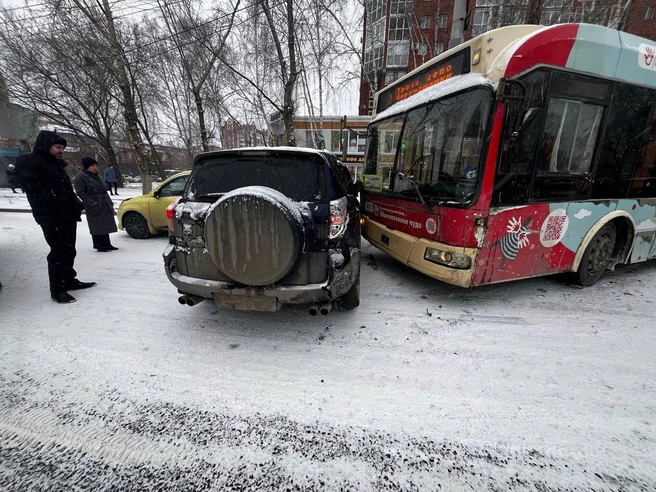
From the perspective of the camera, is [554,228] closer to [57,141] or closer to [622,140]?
[622,140]

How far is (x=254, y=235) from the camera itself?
2.35 metres

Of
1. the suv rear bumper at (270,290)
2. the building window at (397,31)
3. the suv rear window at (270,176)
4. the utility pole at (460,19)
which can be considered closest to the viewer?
the suv rear bumper at (270,290)

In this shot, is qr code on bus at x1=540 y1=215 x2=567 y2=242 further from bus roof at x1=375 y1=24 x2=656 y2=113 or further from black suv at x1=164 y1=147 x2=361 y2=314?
black suv at x1=164 y1=147 x2=361 y2=314

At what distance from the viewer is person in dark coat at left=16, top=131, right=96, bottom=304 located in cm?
337

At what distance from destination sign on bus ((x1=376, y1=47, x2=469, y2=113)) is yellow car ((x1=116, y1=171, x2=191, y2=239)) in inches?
194

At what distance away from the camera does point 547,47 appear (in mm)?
2928

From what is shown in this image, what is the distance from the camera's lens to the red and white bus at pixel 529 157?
2963 millimetres

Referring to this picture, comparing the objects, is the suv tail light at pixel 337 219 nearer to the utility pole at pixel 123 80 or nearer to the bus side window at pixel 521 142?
the bus side window at pixel 521 142

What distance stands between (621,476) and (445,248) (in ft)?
7.22

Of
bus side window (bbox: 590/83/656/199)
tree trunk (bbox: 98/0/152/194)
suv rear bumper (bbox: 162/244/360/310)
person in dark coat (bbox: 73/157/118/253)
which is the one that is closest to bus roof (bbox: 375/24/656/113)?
bus side window (bbox: 590/83/656/199)

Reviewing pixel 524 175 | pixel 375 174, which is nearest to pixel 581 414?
pixel 524 175

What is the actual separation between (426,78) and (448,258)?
8.80 feet

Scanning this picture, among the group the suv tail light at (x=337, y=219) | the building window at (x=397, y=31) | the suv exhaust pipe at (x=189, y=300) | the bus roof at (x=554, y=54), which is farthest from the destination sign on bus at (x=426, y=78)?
the building window at (x=397, y=31)

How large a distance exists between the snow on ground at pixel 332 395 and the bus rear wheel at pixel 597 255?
44 cm
